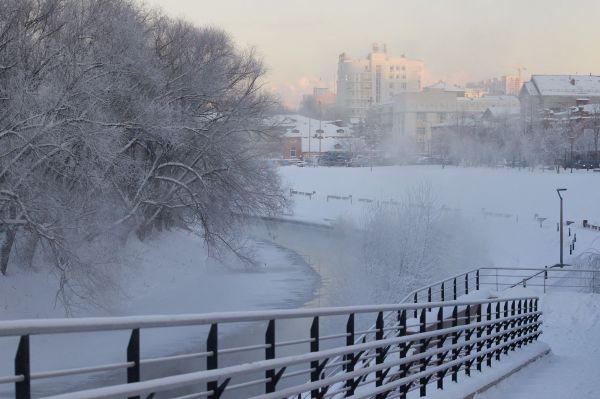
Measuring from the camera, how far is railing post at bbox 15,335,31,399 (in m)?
4.01

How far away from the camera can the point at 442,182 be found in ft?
249

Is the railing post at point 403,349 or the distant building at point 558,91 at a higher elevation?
the distant building at point 558,91

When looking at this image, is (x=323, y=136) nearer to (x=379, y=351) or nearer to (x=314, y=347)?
(x=379, y=351)

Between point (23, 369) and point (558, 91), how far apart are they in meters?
118

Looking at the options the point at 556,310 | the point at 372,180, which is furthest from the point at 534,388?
the point at 372,180

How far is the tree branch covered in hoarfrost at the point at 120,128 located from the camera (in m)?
25.6

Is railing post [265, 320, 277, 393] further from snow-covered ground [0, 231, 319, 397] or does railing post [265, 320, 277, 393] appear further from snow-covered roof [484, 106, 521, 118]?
snow-covered roof [484, 106, 521, 118]

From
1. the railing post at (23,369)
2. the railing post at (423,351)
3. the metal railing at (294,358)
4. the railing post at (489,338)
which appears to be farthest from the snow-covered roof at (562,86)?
the railing post at (23,369)

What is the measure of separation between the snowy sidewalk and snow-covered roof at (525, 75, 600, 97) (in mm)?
95126

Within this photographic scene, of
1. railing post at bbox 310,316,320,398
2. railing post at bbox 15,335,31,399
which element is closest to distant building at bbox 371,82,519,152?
railing post at bbox 310,316,320,398

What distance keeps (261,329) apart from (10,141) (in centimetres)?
857

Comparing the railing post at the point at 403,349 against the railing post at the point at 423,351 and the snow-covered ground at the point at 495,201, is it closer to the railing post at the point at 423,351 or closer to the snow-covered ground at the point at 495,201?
the railing post at the point at 423,351

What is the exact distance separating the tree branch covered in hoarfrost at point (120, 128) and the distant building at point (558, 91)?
81321 millimetres

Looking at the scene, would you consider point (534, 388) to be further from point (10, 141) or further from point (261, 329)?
point (10, 141)
